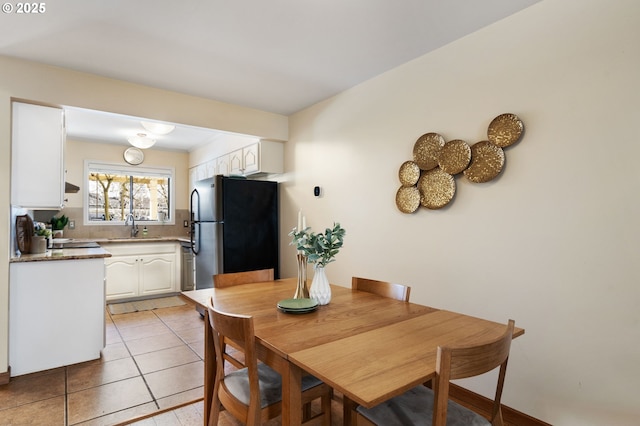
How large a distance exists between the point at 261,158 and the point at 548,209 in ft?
9.54

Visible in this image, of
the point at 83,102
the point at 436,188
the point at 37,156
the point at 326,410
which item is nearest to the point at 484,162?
the point at 436,188

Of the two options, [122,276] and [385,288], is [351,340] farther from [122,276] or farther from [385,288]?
[122,276]

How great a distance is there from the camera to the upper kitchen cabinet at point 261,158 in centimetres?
392

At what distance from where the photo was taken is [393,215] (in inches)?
107

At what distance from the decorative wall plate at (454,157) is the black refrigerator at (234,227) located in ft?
7.49

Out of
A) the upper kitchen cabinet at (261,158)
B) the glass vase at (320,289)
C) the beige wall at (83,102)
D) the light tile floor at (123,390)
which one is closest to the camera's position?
the glass vase at (320,289)

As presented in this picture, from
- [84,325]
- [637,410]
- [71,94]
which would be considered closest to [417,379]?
[637,410]

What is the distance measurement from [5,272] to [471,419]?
3.16 meters

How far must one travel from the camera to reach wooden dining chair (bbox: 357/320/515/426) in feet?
3.23

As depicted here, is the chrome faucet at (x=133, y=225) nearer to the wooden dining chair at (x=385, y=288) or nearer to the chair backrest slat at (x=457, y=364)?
the wooden dining chair at (x=385, y=288)

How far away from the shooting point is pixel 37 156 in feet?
8.64

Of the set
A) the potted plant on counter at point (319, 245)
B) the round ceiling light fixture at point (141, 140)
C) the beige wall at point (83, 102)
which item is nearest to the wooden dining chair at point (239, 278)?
the potted plant on counter at point (319, 245)

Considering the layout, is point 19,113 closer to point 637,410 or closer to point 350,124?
point 350,124

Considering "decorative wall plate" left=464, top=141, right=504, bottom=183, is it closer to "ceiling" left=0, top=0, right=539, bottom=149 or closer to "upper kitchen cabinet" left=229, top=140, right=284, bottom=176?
"ceiling" left=0, top=0, right=539, bottom=149
